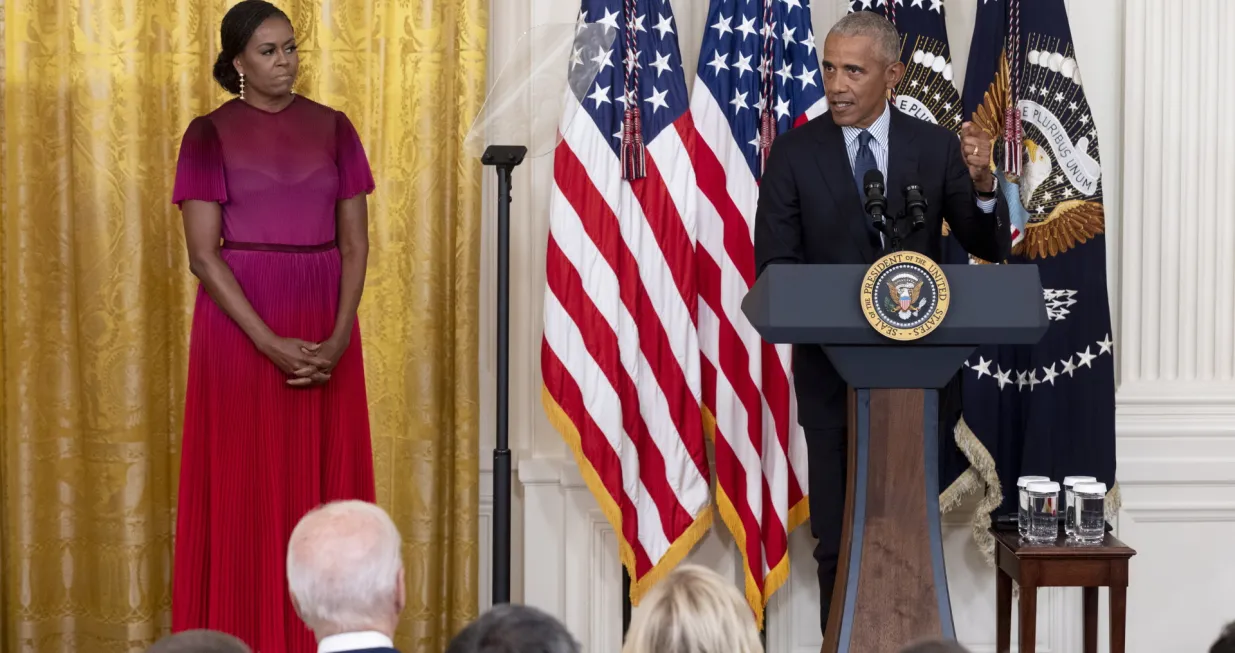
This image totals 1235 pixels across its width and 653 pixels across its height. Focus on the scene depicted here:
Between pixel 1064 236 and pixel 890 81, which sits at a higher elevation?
pixel 890 81

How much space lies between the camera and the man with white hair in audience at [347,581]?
1.99 metres

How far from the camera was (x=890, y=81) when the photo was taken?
3627 mm

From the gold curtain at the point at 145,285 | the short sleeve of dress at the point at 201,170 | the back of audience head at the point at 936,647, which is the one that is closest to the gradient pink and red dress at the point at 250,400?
the short sleeve of dress at the point at 201,170

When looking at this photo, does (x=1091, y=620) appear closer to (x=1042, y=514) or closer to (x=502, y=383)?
(x=1042, y=514)

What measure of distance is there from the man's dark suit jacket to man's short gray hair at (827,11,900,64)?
0.59ft

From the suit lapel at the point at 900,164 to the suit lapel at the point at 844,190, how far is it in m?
0.09

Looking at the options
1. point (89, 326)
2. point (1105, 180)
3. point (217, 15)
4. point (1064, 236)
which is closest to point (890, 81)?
point (1064, 236)

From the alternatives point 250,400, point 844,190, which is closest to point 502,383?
point 250,400

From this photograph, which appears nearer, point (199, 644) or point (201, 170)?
point (199, 644)

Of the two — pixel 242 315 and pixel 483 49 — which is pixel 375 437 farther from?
pixel 483 49

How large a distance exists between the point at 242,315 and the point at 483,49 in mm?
1279

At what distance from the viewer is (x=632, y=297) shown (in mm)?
4148

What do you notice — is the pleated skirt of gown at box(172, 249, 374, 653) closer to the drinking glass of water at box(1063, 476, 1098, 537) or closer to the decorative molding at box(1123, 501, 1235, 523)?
the drinking glass of water at box(1063, 476, 1098, 537)

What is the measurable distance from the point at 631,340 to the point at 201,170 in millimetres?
1394
